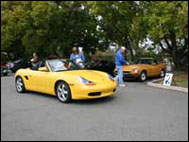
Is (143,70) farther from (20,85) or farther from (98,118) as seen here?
(98,118)

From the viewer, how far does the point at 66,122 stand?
18.4 ft

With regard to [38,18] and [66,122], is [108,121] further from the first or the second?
[38,18]

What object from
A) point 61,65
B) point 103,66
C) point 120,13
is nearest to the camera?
point 61,65

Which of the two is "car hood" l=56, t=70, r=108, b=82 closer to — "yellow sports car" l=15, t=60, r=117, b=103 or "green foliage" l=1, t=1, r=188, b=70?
"yellow sports car" l=15, t=60, r=117, b=103

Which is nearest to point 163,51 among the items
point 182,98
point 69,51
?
point 69,51

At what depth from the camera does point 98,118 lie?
19.3 ft

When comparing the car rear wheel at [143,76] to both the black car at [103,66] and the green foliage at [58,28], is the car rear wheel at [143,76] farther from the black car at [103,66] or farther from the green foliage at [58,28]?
the green foliage at [58,28]

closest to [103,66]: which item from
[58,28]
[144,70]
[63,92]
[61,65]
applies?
[144,70]

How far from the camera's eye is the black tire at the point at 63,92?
7.46 meters

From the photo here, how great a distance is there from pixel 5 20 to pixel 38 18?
4.57m

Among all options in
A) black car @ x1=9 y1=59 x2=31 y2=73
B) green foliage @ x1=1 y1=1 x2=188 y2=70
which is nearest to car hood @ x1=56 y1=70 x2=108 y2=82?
green foliage @ x1=1 y1=1 x2=188 y2=70

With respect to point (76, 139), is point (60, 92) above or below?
above

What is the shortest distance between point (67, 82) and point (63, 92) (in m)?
0.35

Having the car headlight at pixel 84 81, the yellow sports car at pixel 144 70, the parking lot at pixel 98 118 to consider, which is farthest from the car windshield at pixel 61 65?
the yellow sports car at pixel 144 70
